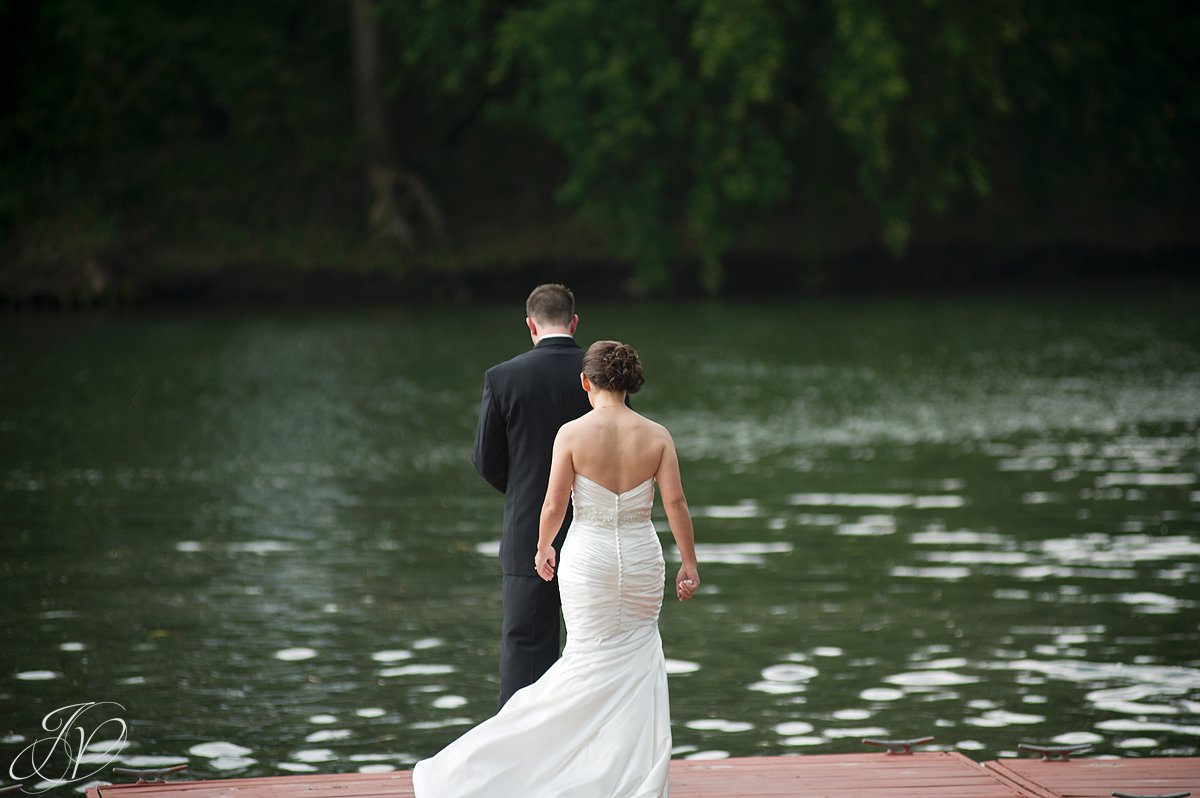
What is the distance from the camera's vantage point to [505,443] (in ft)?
21.5

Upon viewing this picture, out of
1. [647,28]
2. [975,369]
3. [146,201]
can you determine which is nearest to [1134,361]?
[975,369]

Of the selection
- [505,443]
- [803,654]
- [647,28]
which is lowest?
[803,654]

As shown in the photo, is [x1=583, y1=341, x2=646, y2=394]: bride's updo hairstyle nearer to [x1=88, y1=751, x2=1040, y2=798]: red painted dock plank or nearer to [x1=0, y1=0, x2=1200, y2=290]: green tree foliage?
[x1=88, y1=751, x2=1040, y2=798]: red painted dock plank

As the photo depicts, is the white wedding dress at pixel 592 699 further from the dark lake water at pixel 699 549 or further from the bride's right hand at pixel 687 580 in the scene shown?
the dark lake water at pixel 699 549

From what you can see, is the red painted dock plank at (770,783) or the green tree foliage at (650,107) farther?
the green tree foliage at (650,107)

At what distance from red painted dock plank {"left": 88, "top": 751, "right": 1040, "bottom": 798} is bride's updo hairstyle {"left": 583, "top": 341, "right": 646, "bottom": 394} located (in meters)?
1.61

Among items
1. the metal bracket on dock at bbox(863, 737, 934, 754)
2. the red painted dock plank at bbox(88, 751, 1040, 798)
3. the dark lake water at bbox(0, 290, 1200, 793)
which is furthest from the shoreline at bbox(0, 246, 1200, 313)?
the red painted dock plank at bbox(88, 751, 1040, 798)

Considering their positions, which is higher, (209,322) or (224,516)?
(209,322)

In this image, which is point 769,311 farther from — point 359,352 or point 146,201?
point 146,201

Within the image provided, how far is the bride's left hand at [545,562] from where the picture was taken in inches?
240

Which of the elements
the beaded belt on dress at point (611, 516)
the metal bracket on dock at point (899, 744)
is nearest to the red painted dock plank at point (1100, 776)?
the metal bracket on dock at point (899, 744)

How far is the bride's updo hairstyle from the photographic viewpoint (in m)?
5.93

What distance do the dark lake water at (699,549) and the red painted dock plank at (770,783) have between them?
887 mm

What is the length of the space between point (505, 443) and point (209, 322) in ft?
89.5
